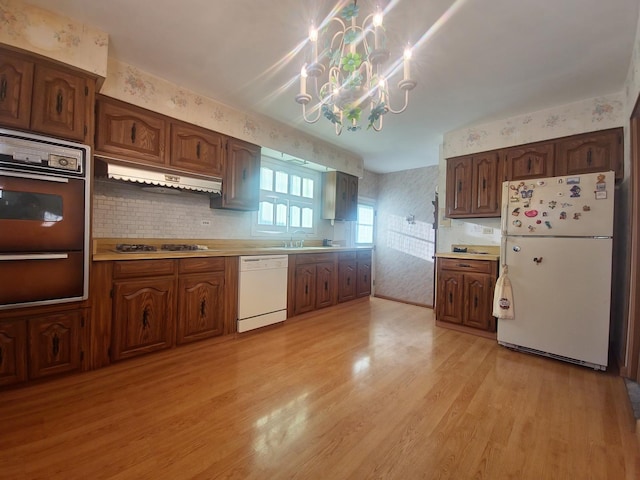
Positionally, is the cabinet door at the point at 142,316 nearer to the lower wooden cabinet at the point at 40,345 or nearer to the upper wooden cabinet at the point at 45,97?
the lower wooden cabinet at the point at 40,345

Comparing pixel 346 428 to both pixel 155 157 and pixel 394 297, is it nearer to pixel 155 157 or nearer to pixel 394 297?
pixel 155 157

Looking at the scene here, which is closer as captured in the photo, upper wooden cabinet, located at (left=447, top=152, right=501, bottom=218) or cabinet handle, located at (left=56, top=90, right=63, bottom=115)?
cabinet handle, located at (left=56, top=90, right=63, bottom=115)

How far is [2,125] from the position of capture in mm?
1745

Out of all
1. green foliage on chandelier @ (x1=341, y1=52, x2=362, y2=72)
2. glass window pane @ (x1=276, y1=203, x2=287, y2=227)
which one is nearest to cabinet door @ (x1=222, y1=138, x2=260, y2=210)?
glass window pane @ (x1=276, y1=203, x2=287, y2=227)

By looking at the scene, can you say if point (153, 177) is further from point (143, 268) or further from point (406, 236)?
point (406, 236)

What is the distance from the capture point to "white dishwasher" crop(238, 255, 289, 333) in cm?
295

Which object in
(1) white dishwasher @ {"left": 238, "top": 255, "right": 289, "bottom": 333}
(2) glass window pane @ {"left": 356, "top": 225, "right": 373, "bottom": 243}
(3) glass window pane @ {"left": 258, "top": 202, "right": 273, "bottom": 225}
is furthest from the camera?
(2) glass window pane @ {"left": 356, "top": 225, "right": 373, "bottom": 243}

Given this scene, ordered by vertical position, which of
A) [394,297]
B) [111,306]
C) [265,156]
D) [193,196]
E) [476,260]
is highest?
[265,156]

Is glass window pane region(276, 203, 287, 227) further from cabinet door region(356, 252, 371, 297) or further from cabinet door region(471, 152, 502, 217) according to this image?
cabinet door region(471, 152, 502, 217)

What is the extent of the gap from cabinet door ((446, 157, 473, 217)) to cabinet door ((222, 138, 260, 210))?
2478 mm

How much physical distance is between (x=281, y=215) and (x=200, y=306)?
1881mm

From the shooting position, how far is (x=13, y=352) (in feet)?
5.94

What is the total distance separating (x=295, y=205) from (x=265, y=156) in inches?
34.2

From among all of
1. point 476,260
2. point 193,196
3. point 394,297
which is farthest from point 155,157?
point 394,297
